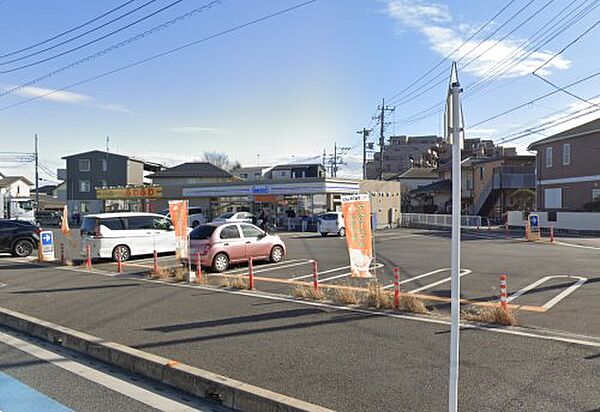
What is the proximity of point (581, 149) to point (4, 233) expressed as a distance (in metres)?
35.3

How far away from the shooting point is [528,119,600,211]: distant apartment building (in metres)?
34.9

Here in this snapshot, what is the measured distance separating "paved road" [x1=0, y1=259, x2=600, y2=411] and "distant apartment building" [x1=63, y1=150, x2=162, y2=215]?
57.6 metres

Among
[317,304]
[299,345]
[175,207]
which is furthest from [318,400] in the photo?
[175,207]

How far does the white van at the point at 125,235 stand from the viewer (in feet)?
56.9

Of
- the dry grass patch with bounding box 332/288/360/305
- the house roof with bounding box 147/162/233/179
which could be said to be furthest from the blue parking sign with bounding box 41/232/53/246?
the house roof with bounding box 147/162/233/179

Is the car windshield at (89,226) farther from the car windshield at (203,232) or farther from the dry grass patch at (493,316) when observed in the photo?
the dry grass patch at (493,316)

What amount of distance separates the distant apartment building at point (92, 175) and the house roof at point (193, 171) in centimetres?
426

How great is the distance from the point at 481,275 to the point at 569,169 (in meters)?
28.2

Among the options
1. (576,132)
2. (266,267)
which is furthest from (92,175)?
(266,267)

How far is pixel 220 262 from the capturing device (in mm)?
14656

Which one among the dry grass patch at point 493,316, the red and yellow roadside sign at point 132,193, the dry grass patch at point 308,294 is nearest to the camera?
the dry grass patch at point 493,316

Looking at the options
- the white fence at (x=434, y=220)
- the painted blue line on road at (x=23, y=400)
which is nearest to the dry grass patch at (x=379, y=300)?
the painted blue line on road at (x=23, y=400)

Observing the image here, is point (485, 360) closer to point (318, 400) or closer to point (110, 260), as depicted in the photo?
point (318, 400)

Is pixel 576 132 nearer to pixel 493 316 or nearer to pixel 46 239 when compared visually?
pixel 493 316
